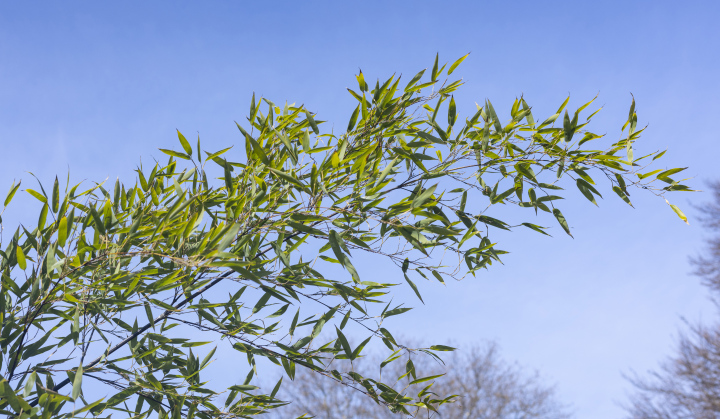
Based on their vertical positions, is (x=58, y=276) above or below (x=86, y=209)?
below

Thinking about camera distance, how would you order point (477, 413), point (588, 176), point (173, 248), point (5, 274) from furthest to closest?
point (477, 413), point (588, 176), point (5, 274), point (173, 248)

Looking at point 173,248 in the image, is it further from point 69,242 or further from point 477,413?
point 477,413

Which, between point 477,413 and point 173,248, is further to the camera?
point 477,413

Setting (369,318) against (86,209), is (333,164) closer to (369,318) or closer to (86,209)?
(369,318)

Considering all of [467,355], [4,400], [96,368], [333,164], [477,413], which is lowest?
[4,400]

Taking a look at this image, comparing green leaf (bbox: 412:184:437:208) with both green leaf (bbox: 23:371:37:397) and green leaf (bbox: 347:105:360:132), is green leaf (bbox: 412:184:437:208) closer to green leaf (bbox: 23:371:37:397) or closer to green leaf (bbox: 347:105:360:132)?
green leaf (bbox: 347:105:360:132)

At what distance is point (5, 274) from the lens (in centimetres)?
182

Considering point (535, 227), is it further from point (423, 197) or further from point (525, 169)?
point (423, 197)

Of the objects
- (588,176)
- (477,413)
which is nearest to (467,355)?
(477,413)

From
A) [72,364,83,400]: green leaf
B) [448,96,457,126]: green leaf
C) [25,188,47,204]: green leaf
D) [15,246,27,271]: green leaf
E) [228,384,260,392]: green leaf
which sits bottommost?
[72,364,83,400]: green leaf

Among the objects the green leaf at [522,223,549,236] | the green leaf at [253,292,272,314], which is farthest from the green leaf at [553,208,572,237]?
the green leaf at [253,292,272,314]

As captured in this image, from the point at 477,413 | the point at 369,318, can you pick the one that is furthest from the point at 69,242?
the point at 477,413

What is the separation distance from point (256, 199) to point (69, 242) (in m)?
0.58

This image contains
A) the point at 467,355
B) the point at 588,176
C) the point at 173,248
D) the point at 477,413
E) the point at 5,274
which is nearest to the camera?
the point at 173,248
